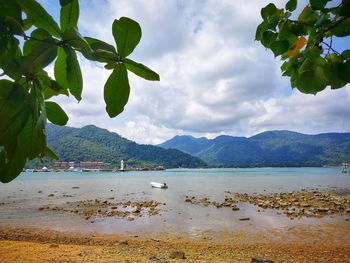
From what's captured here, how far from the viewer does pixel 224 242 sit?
569 inches

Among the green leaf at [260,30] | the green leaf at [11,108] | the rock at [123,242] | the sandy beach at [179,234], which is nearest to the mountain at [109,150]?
the sandy beach at [179,234]

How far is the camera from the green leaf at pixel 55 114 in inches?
29.6

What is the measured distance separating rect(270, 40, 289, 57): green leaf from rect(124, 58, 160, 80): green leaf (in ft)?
2.48

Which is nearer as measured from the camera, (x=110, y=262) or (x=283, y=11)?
(x=283, y=11)

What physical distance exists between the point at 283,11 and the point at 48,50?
3.28 feet

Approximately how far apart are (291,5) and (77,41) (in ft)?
3.00

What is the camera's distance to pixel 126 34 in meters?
0.55

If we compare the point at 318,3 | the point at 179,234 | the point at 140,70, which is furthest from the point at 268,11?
the point at 179,234

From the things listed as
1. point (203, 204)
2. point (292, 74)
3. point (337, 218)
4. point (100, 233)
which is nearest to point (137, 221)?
point (100, 233)

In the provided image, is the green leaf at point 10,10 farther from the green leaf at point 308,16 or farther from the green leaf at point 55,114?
the green leaf at point 308,16

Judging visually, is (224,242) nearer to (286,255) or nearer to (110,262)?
(286,255)

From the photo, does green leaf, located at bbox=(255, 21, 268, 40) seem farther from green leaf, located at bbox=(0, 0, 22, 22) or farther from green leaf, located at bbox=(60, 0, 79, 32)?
green leaf, located at bbox=(0, 0, 22, 22)

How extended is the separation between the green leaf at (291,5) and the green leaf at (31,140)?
99 centimetres

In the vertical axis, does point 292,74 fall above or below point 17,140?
above
